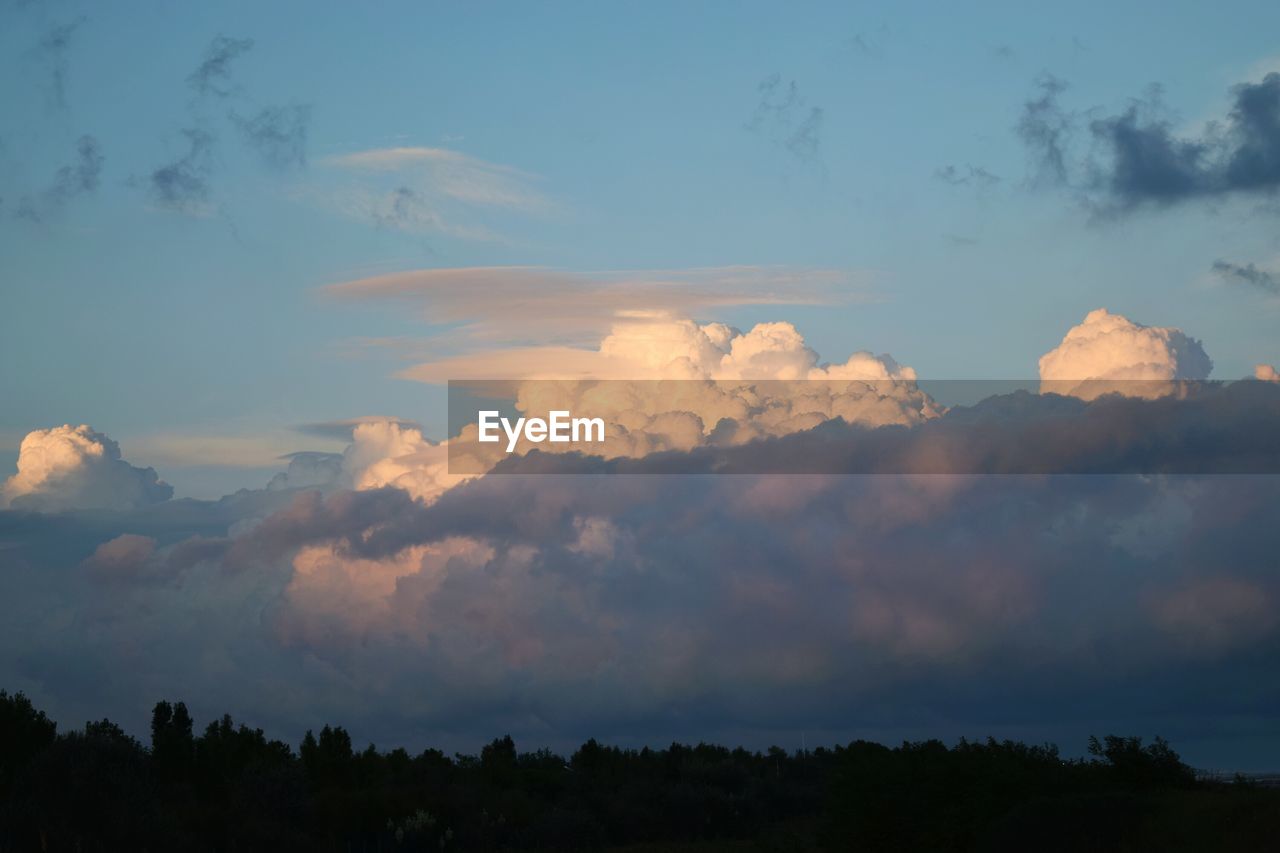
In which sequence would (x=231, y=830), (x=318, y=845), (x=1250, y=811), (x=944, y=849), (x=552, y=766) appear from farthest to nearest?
1. (x=552, y=766)
2. (x=318, y=845)
3. (x=231, y=830)
4. (x=944, y=849)
5. (x=1250, y=811)

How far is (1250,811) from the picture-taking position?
31625 millimetres

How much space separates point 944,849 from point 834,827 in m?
3.84

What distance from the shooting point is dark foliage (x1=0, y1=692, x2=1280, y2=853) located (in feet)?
113

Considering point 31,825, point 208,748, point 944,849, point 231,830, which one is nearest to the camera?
point 944,849

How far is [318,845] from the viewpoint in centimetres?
5119

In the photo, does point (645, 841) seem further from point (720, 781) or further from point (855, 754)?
point (855, 754)

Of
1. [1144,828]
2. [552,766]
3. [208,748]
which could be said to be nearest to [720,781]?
[552,766]

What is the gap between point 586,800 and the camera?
68.8 meters

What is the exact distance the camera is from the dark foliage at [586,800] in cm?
3444

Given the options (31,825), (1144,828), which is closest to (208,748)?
(31,825)

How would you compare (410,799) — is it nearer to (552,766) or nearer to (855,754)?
(855,754)

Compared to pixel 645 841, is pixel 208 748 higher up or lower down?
higher up

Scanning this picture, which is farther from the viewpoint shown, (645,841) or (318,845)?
(645,841)

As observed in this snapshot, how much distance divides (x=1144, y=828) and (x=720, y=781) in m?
45.0
